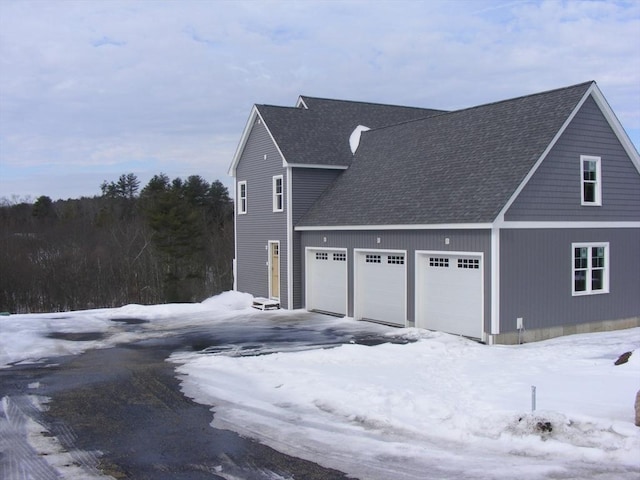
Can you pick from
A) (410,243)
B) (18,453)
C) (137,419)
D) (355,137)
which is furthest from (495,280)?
(355,137)

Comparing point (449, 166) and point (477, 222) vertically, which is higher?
point (449, 166)

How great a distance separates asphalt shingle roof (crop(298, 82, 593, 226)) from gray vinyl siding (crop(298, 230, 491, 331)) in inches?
15.5

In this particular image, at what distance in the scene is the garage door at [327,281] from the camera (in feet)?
72.6

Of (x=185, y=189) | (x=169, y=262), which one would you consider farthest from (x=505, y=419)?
(x=185, y=189)

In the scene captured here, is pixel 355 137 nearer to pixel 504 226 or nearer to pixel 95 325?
pixel 504 226

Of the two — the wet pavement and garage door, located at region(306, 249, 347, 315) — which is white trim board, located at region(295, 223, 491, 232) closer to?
garage door, located at region(306, 249, 347, 315)

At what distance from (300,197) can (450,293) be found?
878cm

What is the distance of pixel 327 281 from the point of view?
2302 centimetres

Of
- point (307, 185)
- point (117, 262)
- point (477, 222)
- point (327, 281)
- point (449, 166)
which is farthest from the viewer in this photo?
point (117, 262)

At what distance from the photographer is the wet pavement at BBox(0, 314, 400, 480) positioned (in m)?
7.32

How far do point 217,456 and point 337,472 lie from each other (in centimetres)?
157

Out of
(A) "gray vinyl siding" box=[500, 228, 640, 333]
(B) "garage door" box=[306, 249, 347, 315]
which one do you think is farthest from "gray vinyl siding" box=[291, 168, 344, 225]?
(A) "gray vinyl siding" box=[500, 228, 640, 333]

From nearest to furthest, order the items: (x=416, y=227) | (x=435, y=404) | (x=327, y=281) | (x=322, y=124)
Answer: (x=435, y=404) < (x=416, y=227) < (x=327, y=281) < (x=322, y=124)

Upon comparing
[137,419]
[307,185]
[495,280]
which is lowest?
[137,419]
